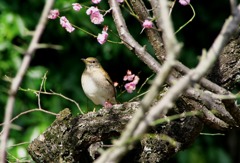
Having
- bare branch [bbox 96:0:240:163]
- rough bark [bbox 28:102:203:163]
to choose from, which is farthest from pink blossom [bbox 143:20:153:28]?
bare branch [bbox 96:0:240:163]

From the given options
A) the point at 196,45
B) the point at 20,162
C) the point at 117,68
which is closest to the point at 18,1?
the point at 117,68

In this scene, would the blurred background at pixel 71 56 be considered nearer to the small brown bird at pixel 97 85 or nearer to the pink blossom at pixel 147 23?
the small brown bird at pixel 97 85

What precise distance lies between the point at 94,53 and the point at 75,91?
0.39 m

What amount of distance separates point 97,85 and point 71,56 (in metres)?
0.92

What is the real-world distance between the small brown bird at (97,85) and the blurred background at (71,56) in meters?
0.10

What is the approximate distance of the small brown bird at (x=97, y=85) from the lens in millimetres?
4090

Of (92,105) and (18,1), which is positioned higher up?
(18,1)

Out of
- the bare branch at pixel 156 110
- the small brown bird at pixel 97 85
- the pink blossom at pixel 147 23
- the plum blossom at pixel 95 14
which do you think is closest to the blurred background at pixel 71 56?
the small brown bird at pixel 97 85

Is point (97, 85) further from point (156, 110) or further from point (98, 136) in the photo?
point (156, 110)

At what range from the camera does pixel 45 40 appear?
4.88m

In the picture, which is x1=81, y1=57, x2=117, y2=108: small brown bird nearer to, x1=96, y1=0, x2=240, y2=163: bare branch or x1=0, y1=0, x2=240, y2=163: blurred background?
x1=0, y1=0, x2=240, y2=163: blurred background

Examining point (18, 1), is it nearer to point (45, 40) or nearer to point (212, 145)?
point (45, 40)

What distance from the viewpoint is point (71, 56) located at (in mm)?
5031

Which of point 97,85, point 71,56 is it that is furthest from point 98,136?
point 71,56
